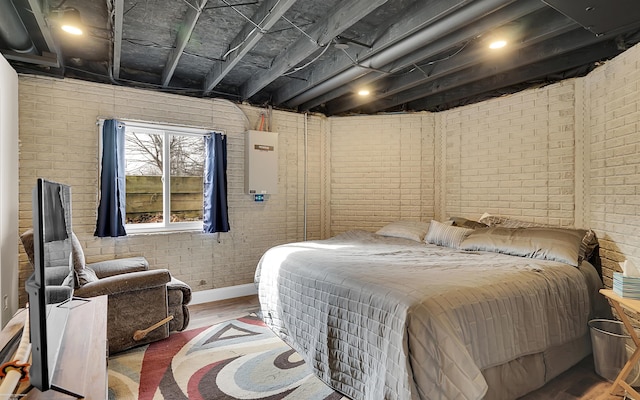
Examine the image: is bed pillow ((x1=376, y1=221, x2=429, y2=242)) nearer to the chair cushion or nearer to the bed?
the bed

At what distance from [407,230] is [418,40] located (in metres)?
2.21

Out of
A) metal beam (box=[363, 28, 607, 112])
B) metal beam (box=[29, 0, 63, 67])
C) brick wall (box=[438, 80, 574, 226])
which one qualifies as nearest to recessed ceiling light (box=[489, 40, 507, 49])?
metal beam (box=[363, 28, 607, 112])

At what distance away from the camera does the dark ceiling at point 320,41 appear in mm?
2328

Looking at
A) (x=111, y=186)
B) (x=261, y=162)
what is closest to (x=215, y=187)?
(x=261, y=162)

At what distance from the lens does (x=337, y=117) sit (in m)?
→ 5.17

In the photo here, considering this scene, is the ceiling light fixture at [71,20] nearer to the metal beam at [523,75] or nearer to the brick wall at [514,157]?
the metal beam at [523,75]

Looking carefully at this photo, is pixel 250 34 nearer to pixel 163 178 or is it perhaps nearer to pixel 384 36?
pixel 384 36

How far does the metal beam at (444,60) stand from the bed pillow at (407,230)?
1619mm

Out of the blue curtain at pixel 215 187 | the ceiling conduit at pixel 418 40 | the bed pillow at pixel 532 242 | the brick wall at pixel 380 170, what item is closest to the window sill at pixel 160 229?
the blue curtain at pixel 215 187

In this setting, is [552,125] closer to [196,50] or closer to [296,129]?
[296,129]

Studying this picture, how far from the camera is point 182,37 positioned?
2779 millimetres

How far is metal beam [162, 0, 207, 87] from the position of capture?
2.33 metres

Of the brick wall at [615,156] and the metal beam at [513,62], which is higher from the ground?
the metal beam at [513,62]

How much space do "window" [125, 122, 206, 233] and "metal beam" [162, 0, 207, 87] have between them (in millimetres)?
A: 657
